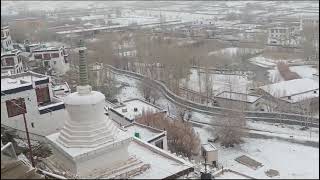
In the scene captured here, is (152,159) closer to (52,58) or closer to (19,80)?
(19,80)

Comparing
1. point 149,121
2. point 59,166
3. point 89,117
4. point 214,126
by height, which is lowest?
point 214,126

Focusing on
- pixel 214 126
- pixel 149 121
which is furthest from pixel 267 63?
pixel 149 121

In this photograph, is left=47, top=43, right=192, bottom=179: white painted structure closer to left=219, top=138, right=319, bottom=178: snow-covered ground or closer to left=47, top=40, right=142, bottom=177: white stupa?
left=47, top=40, right=142, bottom=177: white stupa

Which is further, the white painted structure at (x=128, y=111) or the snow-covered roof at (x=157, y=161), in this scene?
the white painted structure at (x=128, y=111)

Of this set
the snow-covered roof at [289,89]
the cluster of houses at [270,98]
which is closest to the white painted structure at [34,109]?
the cluster of houses at [270,98]

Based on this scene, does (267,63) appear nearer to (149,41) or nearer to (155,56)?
(155,56)

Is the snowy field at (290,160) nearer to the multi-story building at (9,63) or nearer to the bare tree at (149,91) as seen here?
the multi-story building at (9,63)

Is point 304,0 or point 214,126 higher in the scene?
point 304,0
